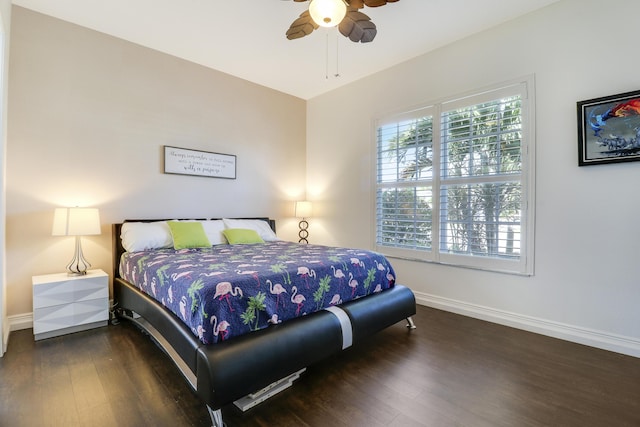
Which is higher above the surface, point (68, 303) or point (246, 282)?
point (246, 282)

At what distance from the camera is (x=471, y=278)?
10.1 feet

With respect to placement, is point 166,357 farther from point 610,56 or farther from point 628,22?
point 628,22

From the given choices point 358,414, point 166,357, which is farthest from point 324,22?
point 166,357

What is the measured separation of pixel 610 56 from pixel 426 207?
6.22ft

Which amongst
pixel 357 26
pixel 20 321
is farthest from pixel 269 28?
pixel 20 321

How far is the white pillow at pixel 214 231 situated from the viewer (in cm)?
341

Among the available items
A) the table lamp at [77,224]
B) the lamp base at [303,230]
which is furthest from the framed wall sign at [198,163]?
the lamp base at [303,230]

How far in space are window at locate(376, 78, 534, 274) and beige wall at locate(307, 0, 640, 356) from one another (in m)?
0.12

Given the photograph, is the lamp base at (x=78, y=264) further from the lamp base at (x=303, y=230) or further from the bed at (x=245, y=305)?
the lamp base at (x=303, y=230)

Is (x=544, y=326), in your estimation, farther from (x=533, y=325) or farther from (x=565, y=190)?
(x=565, y=190)

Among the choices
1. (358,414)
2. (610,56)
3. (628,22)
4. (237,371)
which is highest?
(628,22)

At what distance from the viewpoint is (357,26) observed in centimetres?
229

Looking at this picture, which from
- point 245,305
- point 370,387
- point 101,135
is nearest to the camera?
point 245,305

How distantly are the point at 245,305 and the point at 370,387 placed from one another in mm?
922
